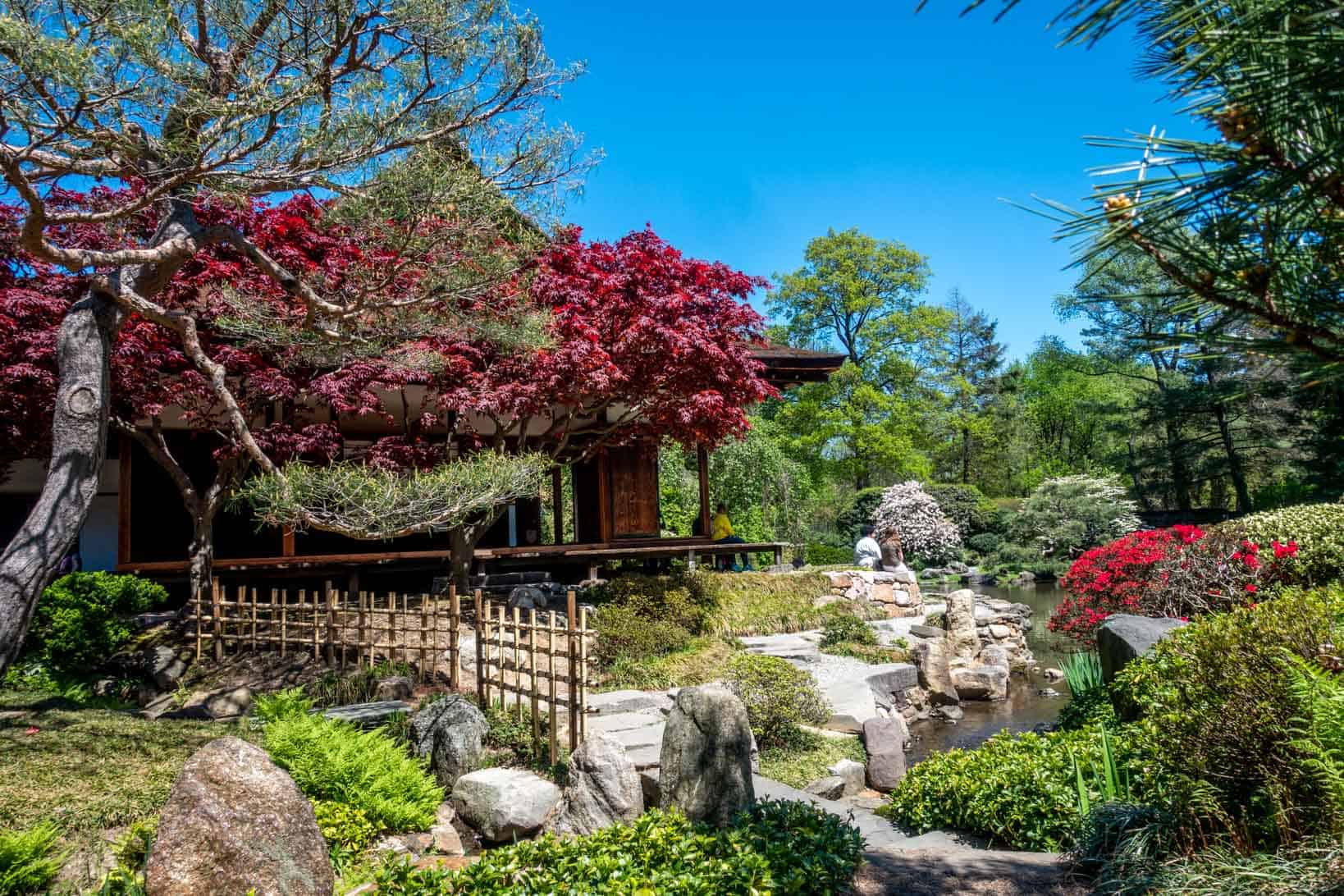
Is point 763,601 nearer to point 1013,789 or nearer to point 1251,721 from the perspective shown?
point 1013,789

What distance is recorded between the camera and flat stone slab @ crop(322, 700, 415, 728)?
23.5 ft

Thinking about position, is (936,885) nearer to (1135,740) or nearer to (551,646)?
(1135,740)

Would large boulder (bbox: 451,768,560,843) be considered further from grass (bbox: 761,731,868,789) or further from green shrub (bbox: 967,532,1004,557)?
green shrub (bbox: 967,532,1004,557)

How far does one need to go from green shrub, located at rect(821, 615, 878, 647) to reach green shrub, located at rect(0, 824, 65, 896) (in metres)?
9.22

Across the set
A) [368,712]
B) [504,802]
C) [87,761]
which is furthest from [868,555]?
[87,761]

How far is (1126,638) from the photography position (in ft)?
20.5

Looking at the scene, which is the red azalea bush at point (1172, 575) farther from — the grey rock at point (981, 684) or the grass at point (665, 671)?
the grass at point (665, 671)

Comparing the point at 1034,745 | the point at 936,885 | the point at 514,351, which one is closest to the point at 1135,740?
the point at 1034,745

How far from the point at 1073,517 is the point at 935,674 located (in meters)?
15.2

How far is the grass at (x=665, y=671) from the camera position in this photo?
9391 mm

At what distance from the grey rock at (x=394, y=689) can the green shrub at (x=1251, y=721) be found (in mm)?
6577

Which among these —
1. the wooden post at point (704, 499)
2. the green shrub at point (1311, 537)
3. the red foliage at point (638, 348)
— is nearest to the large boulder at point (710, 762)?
the green shrub at point (1311, 537)

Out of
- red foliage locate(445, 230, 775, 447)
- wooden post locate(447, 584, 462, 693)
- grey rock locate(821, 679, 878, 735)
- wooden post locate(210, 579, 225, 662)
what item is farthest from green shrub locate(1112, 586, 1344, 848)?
wooden post locate(210, 579, 225, 662)

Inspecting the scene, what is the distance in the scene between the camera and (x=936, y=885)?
4.06 m
